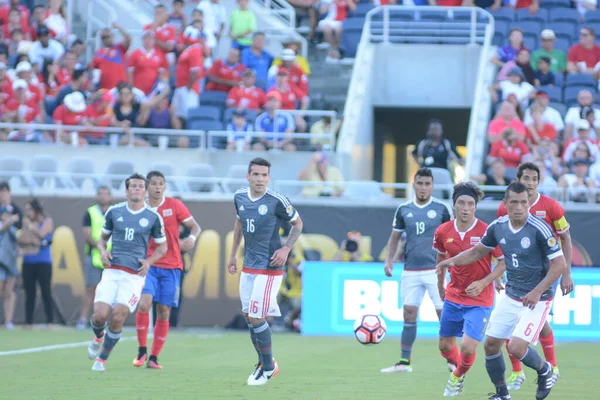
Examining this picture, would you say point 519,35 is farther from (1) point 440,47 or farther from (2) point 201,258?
(2) point 201,258

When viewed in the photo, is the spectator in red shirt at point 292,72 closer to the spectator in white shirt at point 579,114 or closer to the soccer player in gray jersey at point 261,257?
the spectator in white shirt at point 579,114

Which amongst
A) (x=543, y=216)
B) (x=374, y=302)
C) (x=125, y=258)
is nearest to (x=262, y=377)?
(x=125, y=258)

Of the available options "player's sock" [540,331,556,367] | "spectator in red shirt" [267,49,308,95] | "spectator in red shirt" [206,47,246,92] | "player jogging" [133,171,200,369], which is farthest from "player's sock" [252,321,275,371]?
"spectator in red shirt" [206,47,246,92]

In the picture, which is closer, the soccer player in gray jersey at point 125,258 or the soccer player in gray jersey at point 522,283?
the soccer player in gray jersey at point 522,283

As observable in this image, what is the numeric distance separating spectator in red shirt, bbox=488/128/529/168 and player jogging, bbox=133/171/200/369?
863 centimetres

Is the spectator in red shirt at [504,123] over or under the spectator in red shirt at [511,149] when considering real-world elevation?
over

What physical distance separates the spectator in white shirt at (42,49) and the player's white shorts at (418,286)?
41.9 feet

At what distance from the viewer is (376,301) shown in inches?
740

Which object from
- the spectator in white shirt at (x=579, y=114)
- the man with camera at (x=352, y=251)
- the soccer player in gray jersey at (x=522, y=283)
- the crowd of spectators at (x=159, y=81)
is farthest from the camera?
the crowd of spectators at (x=159, y=81)

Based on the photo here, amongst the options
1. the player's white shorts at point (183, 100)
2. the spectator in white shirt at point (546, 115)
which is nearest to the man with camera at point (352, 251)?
the spectator in white shirt at point (546, 115)

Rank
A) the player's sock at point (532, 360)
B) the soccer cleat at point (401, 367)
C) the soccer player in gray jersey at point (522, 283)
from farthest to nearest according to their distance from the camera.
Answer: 1. the soccer cleat at point (401, 367)
2. the player's sock at point (532, 360)
3. the soccer player in gray jersey at point (522, 283)

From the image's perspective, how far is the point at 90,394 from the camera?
1023 cm

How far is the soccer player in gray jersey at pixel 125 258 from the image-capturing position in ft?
41.4

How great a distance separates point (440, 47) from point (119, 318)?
551 inches
